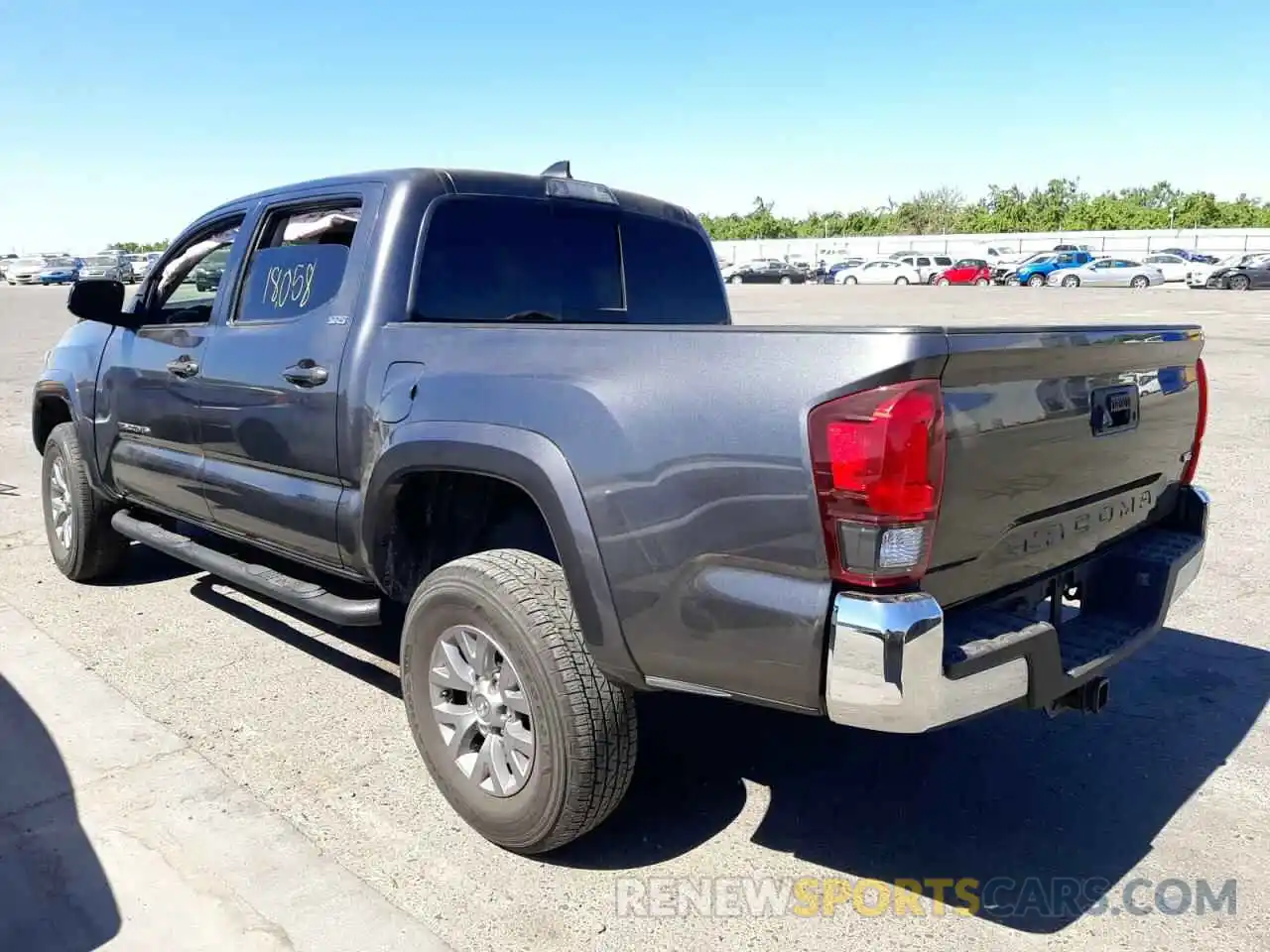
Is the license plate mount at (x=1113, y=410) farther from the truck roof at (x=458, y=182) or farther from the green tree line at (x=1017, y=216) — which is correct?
the green tree line at (x=1017, y=216)

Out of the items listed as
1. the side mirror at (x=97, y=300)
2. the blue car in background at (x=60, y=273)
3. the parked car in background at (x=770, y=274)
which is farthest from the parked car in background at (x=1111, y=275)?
the blue car in background at (x=60, y=273)

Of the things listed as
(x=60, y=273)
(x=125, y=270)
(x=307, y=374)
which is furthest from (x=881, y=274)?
(x=307, y=374)

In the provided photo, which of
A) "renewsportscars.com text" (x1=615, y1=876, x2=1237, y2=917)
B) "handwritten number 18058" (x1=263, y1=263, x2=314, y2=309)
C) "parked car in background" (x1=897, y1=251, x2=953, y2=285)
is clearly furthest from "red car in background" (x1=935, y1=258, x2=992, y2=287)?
"renewsportscars.com text" (x1=615, y1=876, x2=1237, y2=917)

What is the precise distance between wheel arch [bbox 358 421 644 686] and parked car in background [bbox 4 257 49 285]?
6409cm

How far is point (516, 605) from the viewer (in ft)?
9.15

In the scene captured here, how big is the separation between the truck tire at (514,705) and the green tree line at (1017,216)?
7496cm

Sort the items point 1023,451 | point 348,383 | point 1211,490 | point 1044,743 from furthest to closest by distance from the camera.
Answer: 1. point 1211,490
2. point 1044,743
3. point 348,383
4. point 1023,451

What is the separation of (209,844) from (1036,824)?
Result: 2531mm

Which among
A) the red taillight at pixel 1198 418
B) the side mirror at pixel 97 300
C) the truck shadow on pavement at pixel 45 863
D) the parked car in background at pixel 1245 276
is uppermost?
the side mirror at pixel 97 300

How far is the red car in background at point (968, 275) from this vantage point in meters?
45.2

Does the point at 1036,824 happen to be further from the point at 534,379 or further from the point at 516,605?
the point at 534,379

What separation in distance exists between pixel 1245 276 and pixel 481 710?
142 feet

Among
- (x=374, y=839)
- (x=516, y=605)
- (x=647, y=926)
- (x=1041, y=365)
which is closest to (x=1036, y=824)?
(x=647, y=926)

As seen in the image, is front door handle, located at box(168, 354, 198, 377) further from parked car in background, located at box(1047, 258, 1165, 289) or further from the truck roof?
parked car in background, located at box(1047, 258, 1165, 289)
